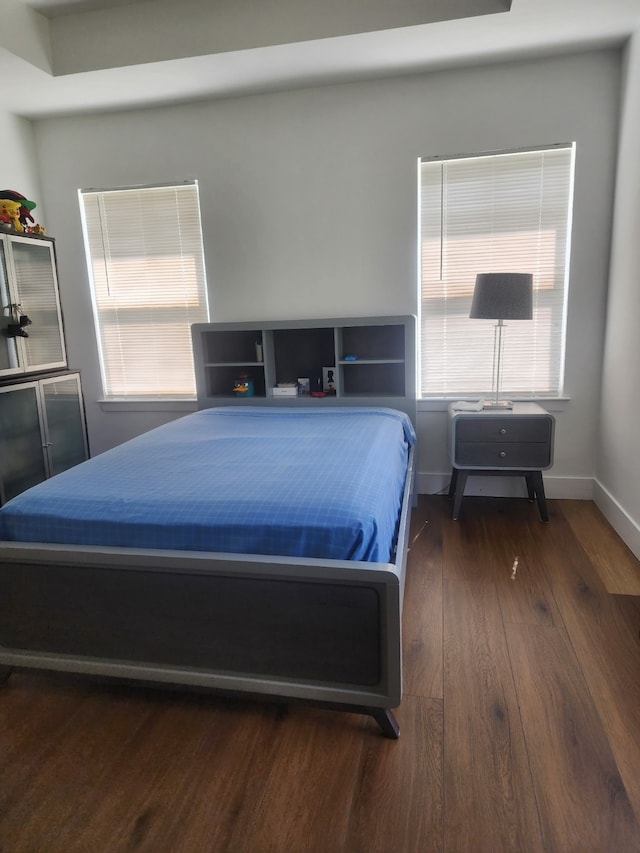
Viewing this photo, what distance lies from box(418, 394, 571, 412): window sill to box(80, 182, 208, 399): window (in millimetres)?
1606

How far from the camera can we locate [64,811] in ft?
4.30

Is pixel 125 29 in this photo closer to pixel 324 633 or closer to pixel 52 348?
pixel 52 348

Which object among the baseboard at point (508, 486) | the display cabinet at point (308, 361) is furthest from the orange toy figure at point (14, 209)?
the baseboard at point (508, 486)

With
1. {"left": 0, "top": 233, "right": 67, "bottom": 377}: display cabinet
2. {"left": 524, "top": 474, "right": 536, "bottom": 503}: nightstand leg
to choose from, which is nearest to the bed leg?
{"left": 524, "top": 474, "right": 536, "bottom": 503}: nightstand leg

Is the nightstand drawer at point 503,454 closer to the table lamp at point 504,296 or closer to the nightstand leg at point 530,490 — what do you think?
the nightstand leg at point 530,490

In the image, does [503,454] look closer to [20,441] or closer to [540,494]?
[540,494]

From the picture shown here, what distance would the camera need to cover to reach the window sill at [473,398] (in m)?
3.18

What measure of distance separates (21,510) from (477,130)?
9.91 feet

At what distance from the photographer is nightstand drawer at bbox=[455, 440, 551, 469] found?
2.86 meters

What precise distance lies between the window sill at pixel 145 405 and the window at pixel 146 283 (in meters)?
0.06

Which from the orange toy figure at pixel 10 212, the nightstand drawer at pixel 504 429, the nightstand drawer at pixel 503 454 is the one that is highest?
the orange toy figure at pixel 10 212

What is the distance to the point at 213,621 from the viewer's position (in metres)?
1.54

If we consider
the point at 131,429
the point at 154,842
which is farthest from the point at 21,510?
the point at 131,429

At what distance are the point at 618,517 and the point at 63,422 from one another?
3266 millimetres
